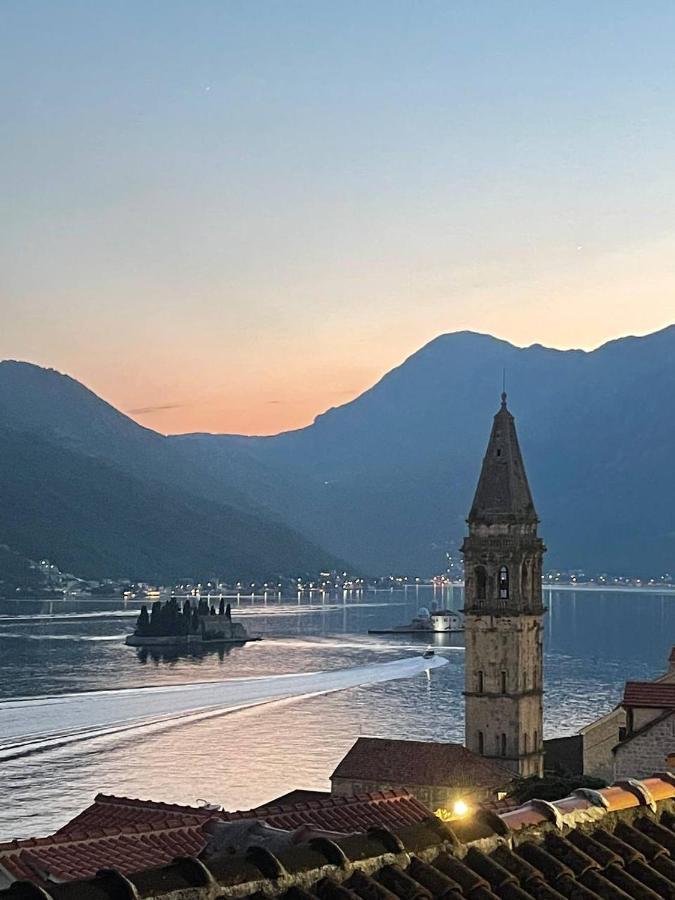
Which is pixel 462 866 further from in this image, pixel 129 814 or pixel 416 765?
pixel 416 765

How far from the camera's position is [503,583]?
50312mm

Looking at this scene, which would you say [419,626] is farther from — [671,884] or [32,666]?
[671,884]

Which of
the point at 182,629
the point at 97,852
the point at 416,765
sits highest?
the point at 97,852

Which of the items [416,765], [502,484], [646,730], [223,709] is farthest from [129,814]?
[223,709]

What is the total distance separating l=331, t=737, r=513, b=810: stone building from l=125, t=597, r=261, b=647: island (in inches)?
4169

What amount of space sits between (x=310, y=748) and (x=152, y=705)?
80.3 ft

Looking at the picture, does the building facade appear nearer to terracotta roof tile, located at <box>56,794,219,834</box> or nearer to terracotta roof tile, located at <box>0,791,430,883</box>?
terracotta roof tile, located at <box>0,791,430,883</box>

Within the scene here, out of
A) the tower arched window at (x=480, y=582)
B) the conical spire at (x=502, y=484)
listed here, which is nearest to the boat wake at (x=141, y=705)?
the tower arched window at (x=480, y=582)

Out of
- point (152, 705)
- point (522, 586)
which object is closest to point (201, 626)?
point (152, 705)

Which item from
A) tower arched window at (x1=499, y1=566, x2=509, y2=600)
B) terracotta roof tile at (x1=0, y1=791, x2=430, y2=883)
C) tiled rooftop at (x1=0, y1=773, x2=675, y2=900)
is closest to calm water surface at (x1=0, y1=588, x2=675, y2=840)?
tower arched window at (x1=499, y1=566, x2=509, y2=600)

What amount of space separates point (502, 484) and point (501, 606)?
4428 millimetres

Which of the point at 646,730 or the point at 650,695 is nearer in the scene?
the point at 646,730

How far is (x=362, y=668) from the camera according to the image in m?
116

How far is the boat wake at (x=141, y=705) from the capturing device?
7562cm
